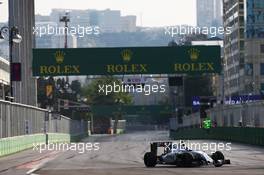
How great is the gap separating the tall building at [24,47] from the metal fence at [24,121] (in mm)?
2721

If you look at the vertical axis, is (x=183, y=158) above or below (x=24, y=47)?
below

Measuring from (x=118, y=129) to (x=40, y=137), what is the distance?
114742 millimetres

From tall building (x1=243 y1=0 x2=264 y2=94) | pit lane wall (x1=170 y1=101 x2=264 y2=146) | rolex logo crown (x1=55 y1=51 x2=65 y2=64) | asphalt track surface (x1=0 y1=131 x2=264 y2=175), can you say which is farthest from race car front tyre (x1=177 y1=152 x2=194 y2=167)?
tall building (x1=243 y1=0 x2=264 y2=94)

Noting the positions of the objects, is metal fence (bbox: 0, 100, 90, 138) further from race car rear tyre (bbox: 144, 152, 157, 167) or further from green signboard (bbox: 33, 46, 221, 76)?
race car rear tyre (bbox: 144, 152, 157, 167)

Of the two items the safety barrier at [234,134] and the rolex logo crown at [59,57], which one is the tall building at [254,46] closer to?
the safety barrier at [234,134]

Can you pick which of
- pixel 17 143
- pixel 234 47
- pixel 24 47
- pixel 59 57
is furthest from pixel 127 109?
pixel 17 143

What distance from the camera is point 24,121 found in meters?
49.8

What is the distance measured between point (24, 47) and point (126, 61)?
11.5 meters

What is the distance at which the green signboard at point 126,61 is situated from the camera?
56.0m

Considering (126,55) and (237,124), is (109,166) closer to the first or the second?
(126,55)

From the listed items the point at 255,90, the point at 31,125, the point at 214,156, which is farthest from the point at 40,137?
the point at 255,90

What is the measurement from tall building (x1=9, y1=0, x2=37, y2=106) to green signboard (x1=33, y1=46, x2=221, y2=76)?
5.97m

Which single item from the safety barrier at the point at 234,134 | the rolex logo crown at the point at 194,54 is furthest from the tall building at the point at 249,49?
the rolex logo crown at the point at 194,54

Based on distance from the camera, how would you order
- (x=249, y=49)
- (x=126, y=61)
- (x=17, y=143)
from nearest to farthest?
1. (x=17, y=143)
2. (x=126, y=61)
3. (x=249, y=49)
